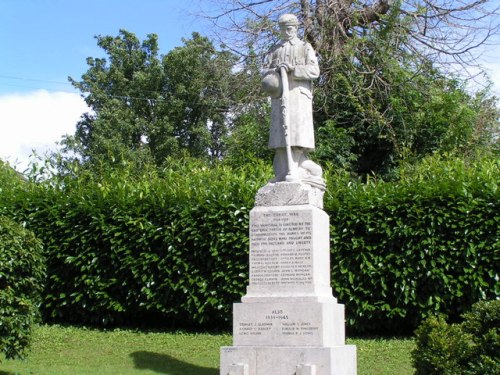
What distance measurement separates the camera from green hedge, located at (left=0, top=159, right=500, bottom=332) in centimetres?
1445

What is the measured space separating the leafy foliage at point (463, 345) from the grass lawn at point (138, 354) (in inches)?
69.3

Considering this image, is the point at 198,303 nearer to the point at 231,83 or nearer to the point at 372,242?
the point at 372,242

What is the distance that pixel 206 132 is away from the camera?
107 feet

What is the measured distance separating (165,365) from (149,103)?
2166cm

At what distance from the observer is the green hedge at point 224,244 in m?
14.5

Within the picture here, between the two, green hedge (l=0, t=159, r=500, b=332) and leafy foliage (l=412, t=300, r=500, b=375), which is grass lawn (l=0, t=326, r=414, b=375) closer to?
green hedge (l=0, t=159, r=500, b=332)

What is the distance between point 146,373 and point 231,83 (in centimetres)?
1287

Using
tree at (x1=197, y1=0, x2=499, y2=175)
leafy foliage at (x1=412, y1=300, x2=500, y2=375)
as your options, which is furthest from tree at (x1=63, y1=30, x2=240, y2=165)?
leafy foliage at (x1=412, y1=300, x2=500, y2=375)

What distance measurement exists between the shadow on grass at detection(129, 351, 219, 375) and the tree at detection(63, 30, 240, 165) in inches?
672

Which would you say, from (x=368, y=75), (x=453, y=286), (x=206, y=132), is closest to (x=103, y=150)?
(x=206, y=132)

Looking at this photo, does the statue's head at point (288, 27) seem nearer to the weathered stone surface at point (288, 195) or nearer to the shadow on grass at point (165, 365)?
the weathered stone surface at point (288, 195)

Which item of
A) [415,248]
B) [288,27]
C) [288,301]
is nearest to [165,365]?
[288,301]

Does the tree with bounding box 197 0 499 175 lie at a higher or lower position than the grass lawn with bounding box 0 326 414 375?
higher

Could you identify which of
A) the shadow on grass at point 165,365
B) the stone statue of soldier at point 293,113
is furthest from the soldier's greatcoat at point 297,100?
the shadow on grass at point 165,365
